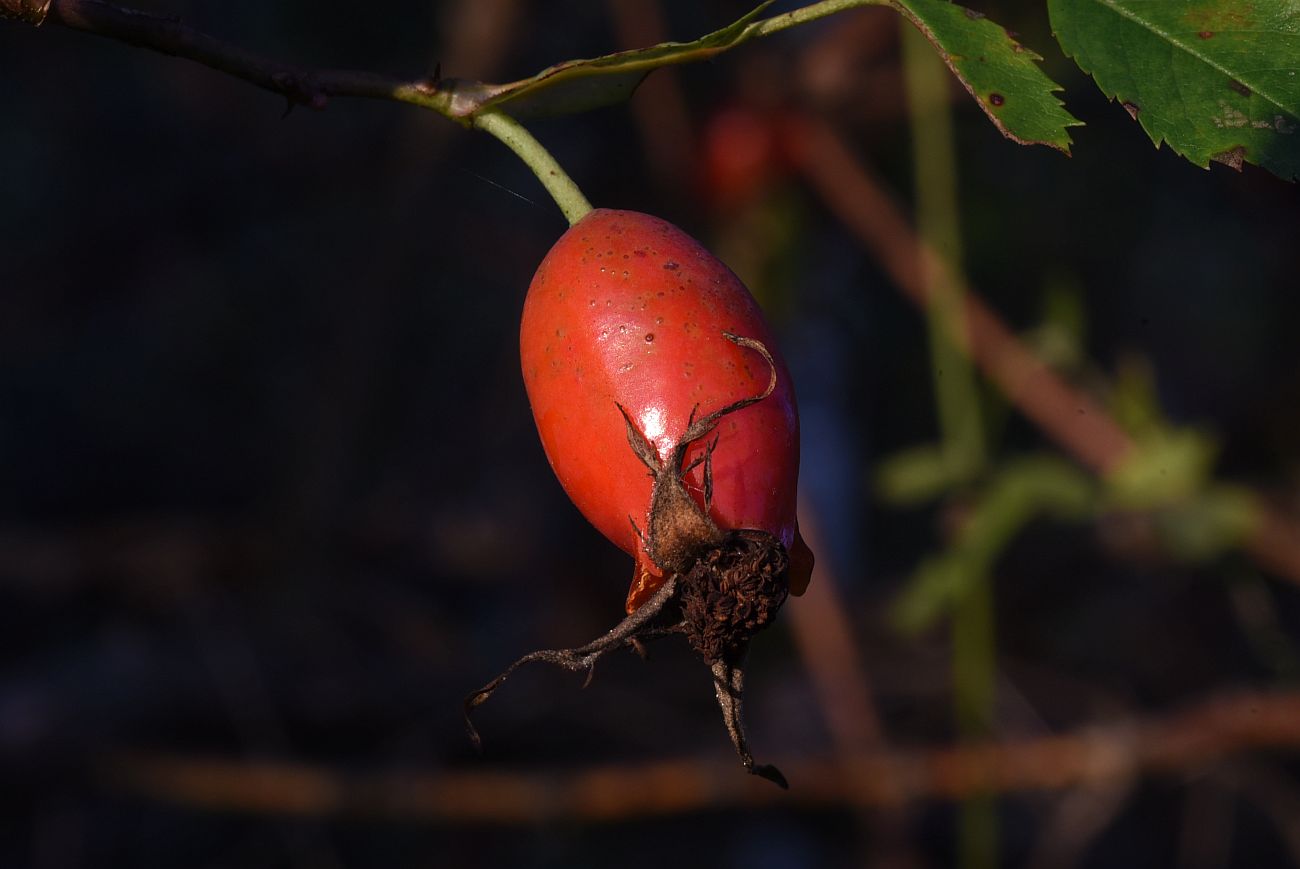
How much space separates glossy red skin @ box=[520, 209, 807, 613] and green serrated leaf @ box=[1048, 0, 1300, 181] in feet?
0.88

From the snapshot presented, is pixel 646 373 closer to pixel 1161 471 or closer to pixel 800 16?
pixel 800 16

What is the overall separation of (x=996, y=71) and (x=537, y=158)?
0.96ft

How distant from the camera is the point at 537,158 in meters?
0.80

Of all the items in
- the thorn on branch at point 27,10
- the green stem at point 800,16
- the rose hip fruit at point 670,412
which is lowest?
the rose hip fruit at point 670,412

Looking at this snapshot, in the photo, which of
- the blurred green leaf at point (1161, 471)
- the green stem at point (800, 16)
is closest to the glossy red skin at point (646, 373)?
the green stem at point (800, 16)

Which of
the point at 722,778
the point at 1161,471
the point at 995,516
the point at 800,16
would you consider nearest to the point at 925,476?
the point at 995,516

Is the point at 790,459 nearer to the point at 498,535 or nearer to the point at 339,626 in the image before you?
the point at 339,626

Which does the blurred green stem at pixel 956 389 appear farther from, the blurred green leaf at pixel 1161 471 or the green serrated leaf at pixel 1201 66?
the green serrated leaf at pixel 1201 66

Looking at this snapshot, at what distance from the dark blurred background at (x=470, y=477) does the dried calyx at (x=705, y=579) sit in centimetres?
143

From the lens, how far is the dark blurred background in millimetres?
2477

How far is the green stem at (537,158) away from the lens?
78cm

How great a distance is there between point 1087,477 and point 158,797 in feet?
6.26

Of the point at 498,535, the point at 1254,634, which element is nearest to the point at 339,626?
the point at 498,535

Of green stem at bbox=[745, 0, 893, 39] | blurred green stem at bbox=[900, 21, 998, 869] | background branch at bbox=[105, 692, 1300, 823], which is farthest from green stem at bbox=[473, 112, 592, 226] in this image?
background branch at bbox=[105, 692, 1300, 823]
